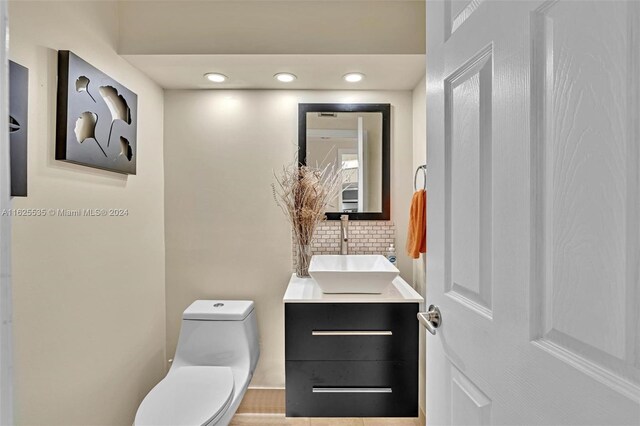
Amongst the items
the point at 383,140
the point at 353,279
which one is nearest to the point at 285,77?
the point at 383,140

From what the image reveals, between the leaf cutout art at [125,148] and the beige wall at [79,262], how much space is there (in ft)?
0.41

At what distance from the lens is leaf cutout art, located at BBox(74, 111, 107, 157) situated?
1.50 metres

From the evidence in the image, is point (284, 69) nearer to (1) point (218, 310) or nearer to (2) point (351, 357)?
(1) point (218, 310)

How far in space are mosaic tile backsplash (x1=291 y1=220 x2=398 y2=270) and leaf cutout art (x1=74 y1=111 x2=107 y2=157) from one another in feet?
4.30

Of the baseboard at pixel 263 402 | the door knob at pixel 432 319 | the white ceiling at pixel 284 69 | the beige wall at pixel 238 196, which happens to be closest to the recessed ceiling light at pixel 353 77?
the white ceiling at pixel 284 69

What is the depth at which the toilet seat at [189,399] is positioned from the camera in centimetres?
150

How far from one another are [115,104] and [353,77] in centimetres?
130

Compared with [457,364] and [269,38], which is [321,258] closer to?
[269,38]

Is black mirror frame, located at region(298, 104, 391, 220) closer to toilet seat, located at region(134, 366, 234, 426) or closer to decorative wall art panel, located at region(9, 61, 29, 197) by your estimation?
toilet seat, located at region(134, 366, 234, 426)

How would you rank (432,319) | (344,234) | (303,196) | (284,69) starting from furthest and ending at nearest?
(344,234)
(303,196)
(284,69)
(432,319)

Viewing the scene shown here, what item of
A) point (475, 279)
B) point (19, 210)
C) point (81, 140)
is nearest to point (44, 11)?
point (81, 140)

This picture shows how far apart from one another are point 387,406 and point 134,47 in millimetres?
2211

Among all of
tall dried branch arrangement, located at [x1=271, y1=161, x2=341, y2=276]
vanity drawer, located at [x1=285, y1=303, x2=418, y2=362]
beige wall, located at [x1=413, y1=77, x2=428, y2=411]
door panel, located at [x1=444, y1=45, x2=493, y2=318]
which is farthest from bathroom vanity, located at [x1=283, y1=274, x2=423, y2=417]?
door panel, located at [x1=444, y1=45, x2=493, y2=318]

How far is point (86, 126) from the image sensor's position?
1559mm
